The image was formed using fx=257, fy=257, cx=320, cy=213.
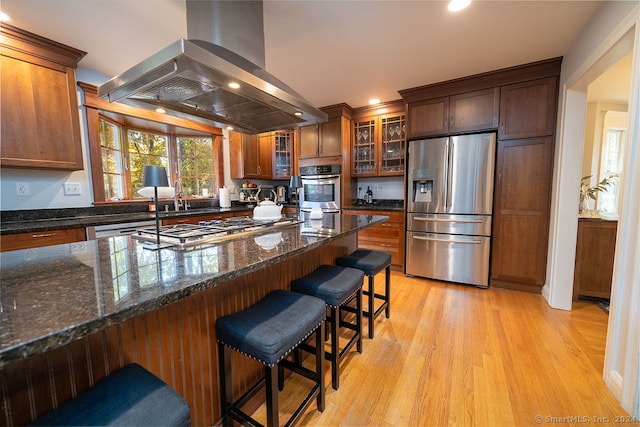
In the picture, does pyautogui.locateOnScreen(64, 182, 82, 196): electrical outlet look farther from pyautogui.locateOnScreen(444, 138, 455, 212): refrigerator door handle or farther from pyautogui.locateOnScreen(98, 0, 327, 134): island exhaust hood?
pyautogui.locateOnScreen(444, 138, 455, 212): refrigerator door handle

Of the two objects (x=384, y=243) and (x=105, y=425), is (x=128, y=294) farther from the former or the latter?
(x=384, y=243)

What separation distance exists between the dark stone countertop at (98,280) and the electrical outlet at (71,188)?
1.74m

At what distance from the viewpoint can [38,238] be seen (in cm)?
196

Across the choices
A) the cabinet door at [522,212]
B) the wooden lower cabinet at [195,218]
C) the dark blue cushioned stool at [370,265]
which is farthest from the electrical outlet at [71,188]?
the cabinet door at [522,212]

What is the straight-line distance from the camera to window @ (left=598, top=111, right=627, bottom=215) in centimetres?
332

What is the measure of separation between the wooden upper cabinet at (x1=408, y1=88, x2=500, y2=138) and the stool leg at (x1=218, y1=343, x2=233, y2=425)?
121 inches

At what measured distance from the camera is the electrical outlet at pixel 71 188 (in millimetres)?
2471

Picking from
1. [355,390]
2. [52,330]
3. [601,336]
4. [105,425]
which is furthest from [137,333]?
[601,336]

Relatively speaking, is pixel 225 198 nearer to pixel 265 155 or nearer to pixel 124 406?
pixel 265 155

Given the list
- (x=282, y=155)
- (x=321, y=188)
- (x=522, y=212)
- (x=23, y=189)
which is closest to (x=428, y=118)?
(x=522, y=212)

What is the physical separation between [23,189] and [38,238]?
26.6 inches

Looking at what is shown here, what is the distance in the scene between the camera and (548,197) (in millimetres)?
2607

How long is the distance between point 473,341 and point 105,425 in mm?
2183

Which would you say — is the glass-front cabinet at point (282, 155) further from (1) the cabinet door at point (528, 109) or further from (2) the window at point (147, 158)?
(1) the cabinet door at point (528, 109)
